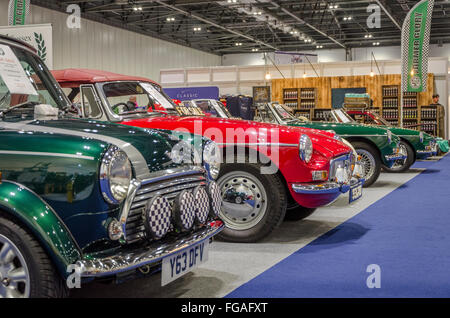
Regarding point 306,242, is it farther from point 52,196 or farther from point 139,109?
point 52,196

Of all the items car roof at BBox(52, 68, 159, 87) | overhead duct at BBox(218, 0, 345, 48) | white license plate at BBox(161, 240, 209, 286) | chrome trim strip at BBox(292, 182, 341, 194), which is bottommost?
white license plate at BBox(161, 240, 209, 286)

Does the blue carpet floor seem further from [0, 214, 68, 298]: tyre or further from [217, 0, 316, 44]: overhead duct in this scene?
[217, 0, 316, 44]: overhead duct

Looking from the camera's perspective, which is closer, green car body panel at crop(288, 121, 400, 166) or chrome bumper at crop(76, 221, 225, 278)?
chrome bumper at crop(76, 221, 225, 278)

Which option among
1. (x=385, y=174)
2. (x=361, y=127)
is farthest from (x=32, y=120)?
(x=385, y=174)

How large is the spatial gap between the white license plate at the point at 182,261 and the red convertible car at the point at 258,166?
1539mm

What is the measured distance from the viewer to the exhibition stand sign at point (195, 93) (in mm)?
18969

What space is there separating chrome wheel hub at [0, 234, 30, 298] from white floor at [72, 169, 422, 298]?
2.44 feet

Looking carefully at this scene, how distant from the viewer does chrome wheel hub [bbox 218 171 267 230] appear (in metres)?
4.72

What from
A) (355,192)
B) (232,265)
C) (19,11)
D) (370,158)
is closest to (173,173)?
(232,265)

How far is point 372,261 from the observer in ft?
13.4

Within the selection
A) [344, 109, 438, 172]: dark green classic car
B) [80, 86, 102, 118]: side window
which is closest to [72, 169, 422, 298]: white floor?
[80, 86, 102, 118]: side window

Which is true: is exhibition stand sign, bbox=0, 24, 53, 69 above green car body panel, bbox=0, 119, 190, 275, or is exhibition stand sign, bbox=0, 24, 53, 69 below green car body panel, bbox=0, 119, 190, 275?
above

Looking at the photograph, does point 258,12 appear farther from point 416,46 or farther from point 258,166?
point 258,166

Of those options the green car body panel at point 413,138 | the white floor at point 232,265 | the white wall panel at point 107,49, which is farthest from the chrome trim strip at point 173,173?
the white wall panel at point 107,49
